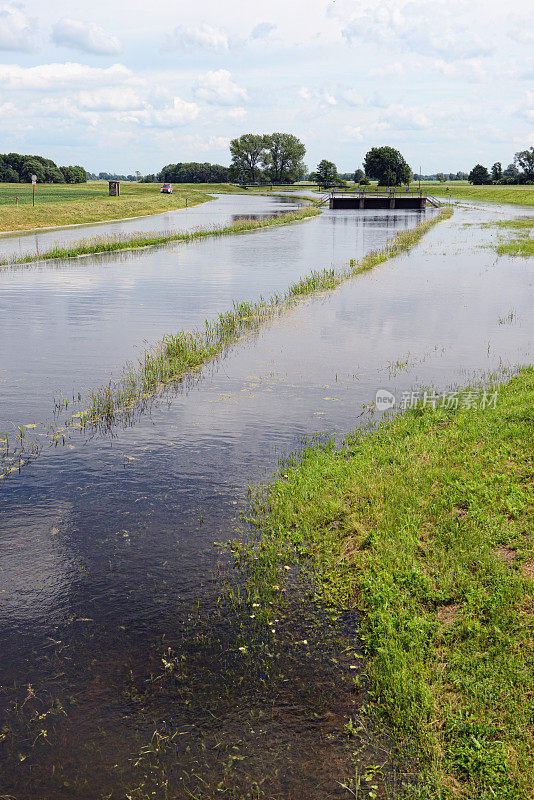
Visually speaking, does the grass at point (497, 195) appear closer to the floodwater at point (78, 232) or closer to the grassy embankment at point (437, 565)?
the floodwater at point (78, 232)

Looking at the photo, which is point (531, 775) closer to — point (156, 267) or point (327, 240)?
point (156, 267)

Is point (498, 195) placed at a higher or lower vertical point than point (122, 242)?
higher

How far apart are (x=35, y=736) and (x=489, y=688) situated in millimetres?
4764

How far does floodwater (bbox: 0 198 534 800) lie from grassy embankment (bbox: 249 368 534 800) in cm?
47

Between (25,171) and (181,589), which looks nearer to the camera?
(181,589)

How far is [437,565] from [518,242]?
52264 mm

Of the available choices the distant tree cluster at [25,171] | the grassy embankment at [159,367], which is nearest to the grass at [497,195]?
the distant tree cluster at [25,171]

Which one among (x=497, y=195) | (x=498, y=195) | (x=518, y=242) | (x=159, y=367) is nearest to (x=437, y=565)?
(x=159, y=367)

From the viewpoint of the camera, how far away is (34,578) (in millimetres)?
9109

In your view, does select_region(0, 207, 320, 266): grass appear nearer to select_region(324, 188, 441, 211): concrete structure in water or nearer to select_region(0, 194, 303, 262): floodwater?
select_region(0, 194, 303, 262): floodwater

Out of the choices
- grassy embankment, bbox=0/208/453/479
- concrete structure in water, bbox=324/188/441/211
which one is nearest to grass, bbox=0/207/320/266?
grassy embankment, bbox=0/208/453/479

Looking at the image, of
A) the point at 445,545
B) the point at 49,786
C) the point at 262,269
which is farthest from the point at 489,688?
the point at 262,269

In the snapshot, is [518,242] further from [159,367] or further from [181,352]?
[159,367]

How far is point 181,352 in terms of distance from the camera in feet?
68.2
